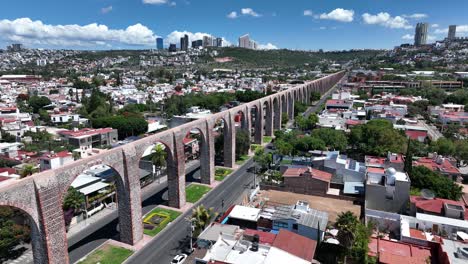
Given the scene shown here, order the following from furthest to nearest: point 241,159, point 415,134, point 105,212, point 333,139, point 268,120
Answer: point 268,120 → point 415,134 → point 241,159 → point 333,139 → point 105,212

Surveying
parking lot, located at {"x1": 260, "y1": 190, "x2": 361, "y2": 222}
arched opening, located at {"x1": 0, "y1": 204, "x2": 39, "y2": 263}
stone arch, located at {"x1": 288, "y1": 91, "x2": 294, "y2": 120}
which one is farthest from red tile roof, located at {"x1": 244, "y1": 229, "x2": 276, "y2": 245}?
stone arch, located at {"x1": 288, "y1": 91, "x2": 294, "y2": 120}

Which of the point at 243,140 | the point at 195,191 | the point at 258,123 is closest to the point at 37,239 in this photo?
the point at 195,191

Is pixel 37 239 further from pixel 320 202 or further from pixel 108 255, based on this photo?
pixel 320 202

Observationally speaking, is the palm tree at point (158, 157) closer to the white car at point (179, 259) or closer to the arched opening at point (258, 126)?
the white car at point (179, 259)

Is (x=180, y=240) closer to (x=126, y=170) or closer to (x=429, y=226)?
(x=126, y=170)

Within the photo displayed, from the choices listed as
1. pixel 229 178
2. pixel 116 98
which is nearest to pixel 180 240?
pixel 229 178

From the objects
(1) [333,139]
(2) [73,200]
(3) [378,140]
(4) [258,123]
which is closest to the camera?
(2) [73,200]
